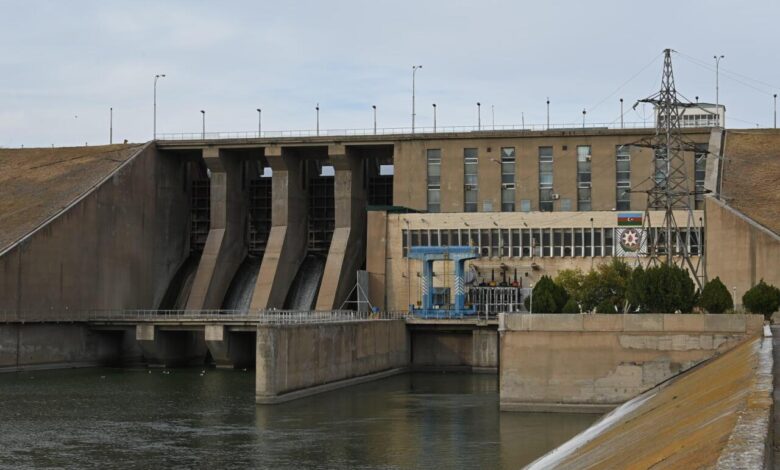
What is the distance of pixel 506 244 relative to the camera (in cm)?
8869

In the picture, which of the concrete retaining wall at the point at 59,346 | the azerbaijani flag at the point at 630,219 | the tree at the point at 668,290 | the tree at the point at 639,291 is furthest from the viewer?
the azerbaijani flag at the point at 630,219

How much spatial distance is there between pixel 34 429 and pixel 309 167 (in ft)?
189

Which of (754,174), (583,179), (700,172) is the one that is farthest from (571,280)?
(700,172)

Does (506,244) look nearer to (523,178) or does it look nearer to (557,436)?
(523,178)

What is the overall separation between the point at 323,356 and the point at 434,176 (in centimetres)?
3097

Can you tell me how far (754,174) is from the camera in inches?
3278

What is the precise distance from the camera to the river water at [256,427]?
41219 mm

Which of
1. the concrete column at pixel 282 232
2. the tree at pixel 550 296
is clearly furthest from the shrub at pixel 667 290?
the concrete column at pixel 282 232

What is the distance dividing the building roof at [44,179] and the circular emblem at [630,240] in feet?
137

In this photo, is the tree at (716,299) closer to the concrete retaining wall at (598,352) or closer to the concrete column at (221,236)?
the concrete retaining wall at (598,352)

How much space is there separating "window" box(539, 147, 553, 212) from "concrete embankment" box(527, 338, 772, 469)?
4875cm

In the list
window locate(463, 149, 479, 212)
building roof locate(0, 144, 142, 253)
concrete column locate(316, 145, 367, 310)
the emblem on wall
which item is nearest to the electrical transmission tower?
the emblem on wall

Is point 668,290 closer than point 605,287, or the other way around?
point 668,290

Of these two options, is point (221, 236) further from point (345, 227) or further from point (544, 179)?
point (544, 179)
